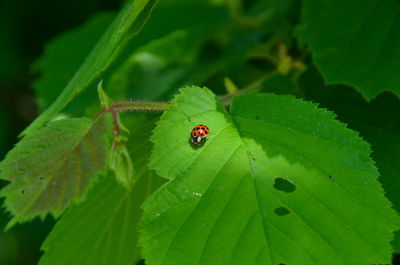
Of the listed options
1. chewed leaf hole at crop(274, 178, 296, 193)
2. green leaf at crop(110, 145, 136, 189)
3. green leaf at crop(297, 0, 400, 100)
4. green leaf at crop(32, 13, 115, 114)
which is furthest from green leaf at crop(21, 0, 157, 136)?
green leaf at crop(32, 13, 115, 114)

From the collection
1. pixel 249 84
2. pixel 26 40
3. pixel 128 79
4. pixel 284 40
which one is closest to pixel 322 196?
pixel 249 84

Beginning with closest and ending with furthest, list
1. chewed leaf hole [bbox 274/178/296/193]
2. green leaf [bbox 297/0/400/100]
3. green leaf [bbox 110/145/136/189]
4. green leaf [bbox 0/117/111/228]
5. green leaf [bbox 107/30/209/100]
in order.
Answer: green leaf [bbox 0/117/111/228], green leaf [bbox 110/145/136/189], chewed leaf hole [bbox 274/178/296/193], green leaf [bbox 297/0/400/100], green leaf [bbox 107/30/209/100]

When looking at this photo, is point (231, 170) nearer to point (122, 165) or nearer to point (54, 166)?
point (122, 165)

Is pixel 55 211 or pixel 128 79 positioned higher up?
pixel 128 79

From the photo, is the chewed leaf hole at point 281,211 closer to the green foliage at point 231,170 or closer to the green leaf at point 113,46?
the green foliage at point 231,170

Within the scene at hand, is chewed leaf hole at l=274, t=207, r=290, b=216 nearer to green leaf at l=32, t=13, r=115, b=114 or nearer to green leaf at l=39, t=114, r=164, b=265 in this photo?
green leaf at l=39, t=114, r=164, b=265

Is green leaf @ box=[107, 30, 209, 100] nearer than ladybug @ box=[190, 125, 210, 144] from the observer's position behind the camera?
No

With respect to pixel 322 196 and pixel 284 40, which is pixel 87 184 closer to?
pixel 322 196
